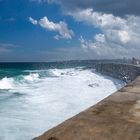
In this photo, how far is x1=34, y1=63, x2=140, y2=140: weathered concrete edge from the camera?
3514 millimetres

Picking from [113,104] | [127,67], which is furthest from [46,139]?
[127,67]

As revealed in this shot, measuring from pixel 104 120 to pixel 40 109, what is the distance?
9.07 meters

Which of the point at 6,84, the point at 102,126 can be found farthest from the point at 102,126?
the point at 6,84

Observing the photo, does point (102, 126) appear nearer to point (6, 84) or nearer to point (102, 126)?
point (102, 126)

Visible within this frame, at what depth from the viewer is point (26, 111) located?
12570 millimetres

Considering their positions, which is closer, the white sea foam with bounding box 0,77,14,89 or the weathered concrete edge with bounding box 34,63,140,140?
the weathered concrete edge with bounding box 34,63,140,140

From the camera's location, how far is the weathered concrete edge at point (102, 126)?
3.51 meters

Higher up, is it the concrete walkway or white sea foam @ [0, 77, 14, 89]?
the concrete walkway

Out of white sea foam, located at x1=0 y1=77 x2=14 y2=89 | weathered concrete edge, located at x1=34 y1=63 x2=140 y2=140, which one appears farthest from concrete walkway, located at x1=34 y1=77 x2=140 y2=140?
white sea foam, located at x1=0 y1=77 x2=14 y2=89

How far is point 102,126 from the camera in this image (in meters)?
3.96

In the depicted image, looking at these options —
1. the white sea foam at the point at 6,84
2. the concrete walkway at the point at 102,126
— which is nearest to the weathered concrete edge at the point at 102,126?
the concrete walkway at the point at 102,126

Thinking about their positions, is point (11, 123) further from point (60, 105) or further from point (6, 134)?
point (60, 105)

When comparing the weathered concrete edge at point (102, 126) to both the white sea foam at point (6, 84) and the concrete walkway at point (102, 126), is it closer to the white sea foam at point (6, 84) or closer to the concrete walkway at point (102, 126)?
the concrete walkway at point (102, 126)

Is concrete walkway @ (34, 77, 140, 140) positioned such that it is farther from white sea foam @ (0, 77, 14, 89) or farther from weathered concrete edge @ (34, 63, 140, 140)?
white sea foam @ (0, 77, 14, 89)
